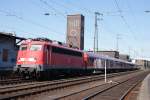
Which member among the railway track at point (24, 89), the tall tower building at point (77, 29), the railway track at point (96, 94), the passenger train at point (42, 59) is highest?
the tall tower building at point (77, 29)

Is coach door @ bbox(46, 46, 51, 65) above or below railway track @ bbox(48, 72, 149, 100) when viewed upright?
above

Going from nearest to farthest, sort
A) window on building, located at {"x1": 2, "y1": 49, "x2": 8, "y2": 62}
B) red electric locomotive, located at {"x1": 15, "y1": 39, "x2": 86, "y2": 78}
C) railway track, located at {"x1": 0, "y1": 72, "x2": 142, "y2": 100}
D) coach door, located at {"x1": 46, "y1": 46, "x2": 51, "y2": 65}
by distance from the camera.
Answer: railway track, located at {"x1": 0, "y1": 72, "x2": 142, "y2": 100}, red electric locomotive, located at {"x1": 15, "y1": 39, "x2": 86, "y2": 78}, coach door, located at {"x1": 46, "y1": 46, "x2": 51, "y2": 65}, window on building, located at {"x1": 2, "y1": 49, "x2": 8, "y2": 62}

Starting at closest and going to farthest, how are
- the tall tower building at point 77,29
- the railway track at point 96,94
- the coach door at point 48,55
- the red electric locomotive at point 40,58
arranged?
the railway track at point 96,94
the red electric locomotive at point 40,58
the coach door at point 48,55
the tall tower building at point 77,29

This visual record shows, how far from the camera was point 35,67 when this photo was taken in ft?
90.9

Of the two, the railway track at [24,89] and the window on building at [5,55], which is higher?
the window on building at [5,55]

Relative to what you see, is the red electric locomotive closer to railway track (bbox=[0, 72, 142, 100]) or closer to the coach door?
the coach door

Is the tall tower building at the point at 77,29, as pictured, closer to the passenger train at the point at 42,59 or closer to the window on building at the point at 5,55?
the window on building at the point at 5,55

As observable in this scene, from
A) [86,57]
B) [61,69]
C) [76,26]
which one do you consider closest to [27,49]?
[61,69]

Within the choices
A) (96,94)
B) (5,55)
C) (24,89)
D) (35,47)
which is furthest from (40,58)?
(5,55)

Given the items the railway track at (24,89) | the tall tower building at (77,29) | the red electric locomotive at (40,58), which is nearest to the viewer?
the railway track at (24,89)

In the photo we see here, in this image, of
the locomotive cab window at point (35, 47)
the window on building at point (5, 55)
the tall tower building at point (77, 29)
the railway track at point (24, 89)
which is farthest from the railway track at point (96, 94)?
the tall tower building at point (77, 29)

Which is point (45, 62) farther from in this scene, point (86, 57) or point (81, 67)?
point (86, 57)

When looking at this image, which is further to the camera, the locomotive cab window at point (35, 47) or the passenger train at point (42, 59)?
the locomotive cab window at point (35, 47)

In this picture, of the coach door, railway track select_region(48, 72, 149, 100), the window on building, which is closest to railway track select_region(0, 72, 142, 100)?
railway track select_region(48, 72, 149, 100)
